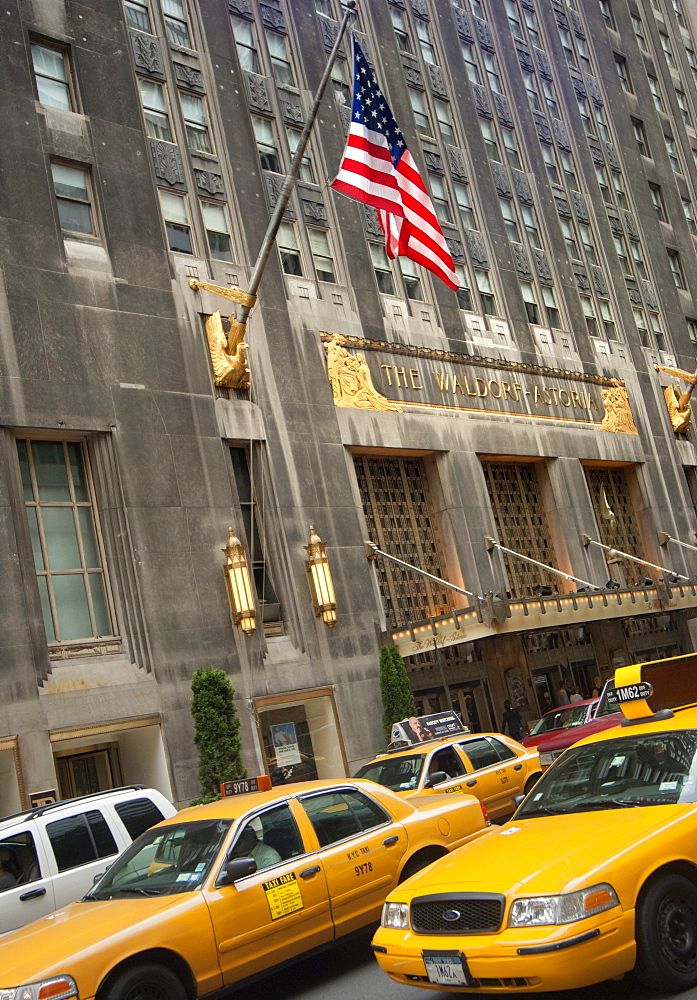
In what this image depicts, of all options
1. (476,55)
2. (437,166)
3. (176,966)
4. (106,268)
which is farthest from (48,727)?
(476,55)

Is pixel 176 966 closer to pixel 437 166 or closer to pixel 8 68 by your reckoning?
pixel 8 68

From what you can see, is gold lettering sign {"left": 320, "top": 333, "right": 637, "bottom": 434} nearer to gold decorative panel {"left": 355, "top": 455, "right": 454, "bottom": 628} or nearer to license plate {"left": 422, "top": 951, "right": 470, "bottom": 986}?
gold decorative panel {"left": 355, "top": 455, "right": 454, "bottom": 628}

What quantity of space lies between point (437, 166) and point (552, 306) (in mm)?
6857

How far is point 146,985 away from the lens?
714 centimetres

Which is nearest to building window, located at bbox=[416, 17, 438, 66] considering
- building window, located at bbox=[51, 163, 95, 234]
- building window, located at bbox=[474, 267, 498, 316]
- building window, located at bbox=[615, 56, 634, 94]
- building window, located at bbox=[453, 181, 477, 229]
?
building window, located at bbox=[453, 181, 477, 229]

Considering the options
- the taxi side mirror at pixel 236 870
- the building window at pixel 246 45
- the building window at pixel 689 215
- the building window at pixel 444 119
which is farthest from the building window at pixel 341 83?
the taxi side mirror at pixel 236 870

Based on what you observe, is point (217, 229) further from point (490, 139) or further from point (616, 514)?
point (616, 514)

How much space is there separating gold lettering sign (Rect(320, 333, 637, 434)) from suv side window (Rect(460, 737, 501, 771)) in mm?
13848

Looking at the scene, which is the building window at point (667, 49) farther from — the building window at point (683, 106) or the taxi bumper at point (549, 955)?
the taxi bumper at point (549, 955)

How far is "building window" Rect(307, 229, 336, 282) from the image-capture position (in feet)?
92.1

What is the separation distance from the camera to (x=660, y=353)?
137 ft

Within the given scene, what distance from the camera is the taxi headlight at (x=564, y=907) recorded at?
20.1 ft

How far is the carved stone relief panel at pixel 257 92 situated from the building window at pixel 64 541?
496 inches

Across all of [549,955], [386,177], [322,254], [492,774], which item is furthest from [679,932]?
[322,254]
